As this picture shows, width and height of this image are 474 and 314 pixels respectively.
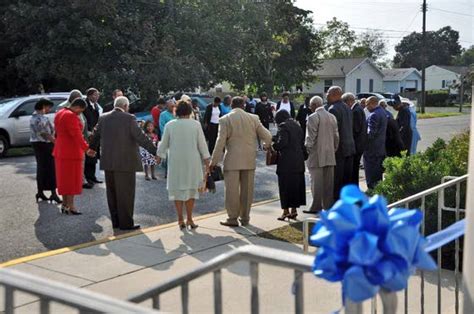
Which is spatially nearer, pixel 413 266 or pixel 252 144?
pixel 413 266

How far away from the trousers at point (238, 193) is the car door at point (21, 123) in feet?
34.2

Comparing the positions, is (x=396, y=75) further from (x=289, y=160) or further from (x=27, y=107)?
(x=289, y=160)

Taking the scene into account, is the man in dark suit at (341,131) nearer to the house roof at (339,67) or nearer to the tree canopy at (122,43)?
the tree canopy at (122,43)

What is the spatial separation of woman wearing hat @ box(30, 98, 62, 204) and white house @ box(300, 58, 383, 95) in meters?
57.3

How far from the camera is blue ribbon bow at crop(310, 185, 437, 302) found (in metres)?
1.97

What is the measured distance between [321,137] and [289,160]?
26.6 inches

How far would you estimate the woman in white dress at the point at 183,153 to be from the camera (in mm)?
8227

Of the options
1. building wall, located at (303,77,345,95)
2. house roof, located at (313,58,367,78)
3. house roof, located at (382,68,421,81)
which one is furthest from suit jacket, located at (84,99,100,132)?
house roof, located at (382,68,421,81)

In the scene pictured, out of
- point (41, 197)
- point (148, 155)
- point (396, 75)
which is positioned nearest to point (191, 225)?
point (41, 197)

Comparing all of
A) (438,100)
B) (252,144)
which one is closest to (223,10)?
(252,144)

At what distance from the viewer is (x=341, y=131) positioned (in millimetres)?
9672

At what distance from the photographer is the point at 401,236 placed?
6.57 feet

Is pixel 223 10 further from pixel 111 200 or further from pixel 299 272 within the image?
pixel 299 272

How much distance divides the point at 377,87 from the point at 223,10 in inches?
2005
